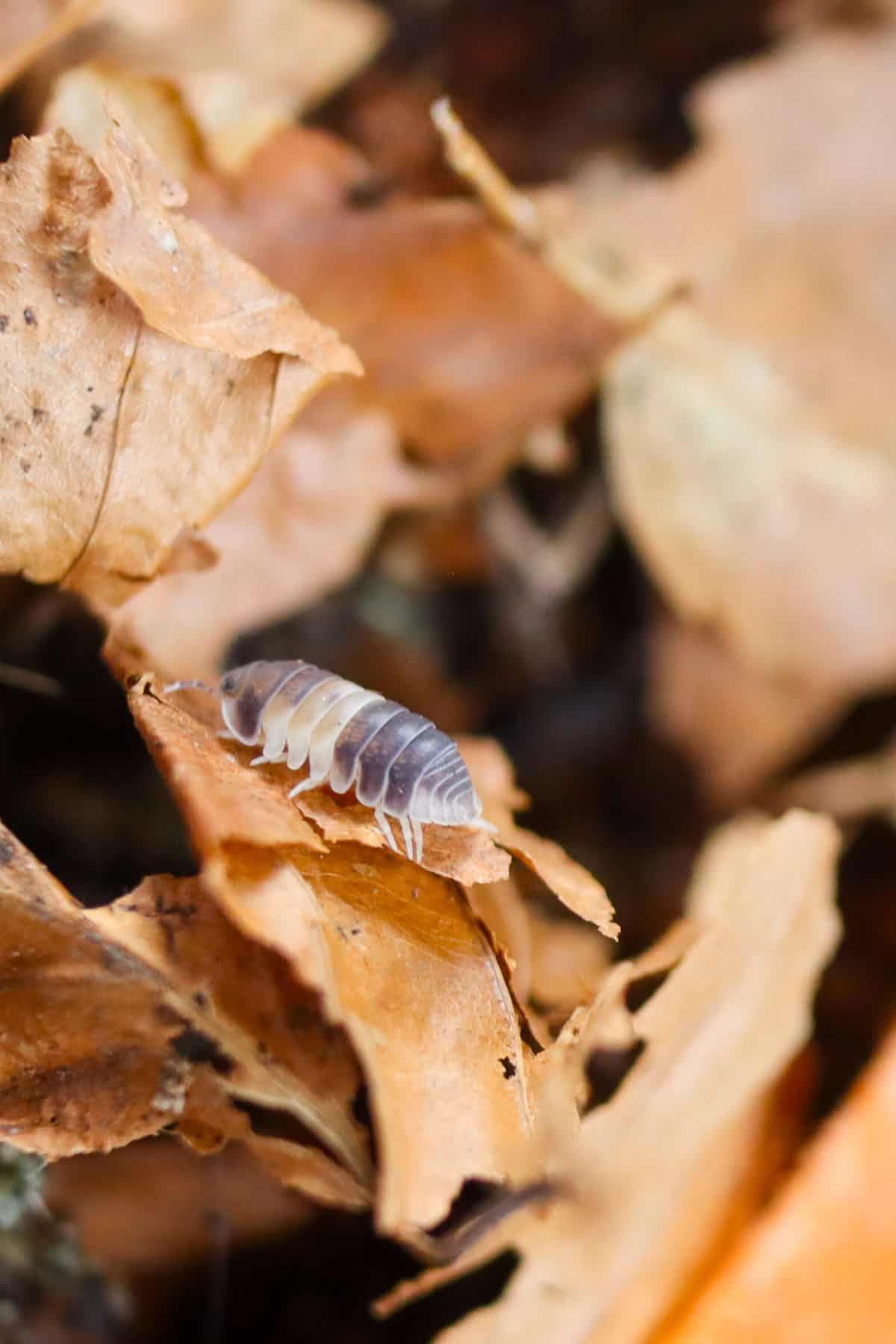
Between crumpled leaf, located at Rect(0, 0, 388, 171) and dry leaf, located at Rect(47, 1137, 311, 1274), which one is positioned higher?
crumpled leaf, located at Rect(0, 0, 388, 171)

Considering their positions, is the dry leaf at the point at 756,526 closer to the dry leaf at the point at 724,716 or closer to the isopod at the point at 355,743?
the dry leaf at the point at 724,716

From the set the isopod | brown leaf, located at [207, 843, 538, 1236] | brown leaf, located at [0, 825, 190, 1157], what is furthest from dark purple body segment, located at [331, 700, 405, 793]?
brown leaf, located at [0, 825, 190, 1157]

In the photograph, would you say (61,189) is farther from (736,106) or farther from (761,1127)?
(736,106)

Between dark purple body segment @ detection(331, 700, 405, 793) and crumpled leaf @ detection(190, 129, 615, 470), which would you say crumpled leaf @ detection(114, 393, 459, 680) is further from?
dark purple body segment @ detection(331, 700, 405, 793)

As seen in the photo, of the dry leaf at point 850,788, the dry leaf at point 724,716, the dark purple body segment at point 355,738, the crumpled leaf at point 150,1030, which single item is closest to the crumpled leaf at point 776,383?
the dry leaf at point 724,716

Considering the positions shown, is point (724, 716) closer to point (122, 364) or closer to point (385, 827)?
point (385, 827)

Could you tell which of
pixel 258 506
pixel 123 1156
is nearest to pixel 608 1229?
pixel 123 1156
